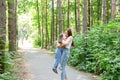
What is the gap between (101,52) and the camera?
35.0 feet

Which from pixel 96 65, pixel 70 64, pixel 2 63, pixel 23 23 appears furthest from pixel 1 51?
pixel 23 23

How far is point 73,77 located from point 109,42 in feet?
8.52

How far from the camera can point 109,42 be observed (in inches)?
459

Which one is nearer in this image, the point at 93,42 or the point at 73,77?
the point at 73,77

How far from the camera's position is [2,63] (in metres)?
8.72

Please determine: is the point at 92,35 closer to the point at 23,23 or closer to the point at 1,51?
the point at 1,51

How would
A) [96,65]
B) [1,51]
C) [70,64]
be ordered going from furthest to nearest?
1. [70,64]
2. [96,65]
3. [1,51]

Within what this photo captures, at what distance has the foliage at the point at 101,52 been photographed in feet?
30.7

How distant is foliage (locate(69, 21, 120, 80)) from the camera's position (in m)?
9.36

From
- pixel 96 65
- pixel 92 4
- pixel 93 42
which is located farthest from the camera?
pixel 92 4

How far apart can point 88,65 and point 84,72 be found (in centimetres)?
43

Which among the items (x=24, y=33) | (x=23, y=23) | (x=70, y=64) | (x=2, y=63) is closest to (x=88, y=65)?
(x=70, y=64)

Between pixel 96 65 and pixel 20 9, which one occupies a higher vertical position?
pixel 20 9

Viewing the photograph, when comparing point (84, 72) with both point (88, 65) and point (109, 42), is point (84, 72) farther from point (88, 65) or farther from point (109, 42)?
point (109, 42)
